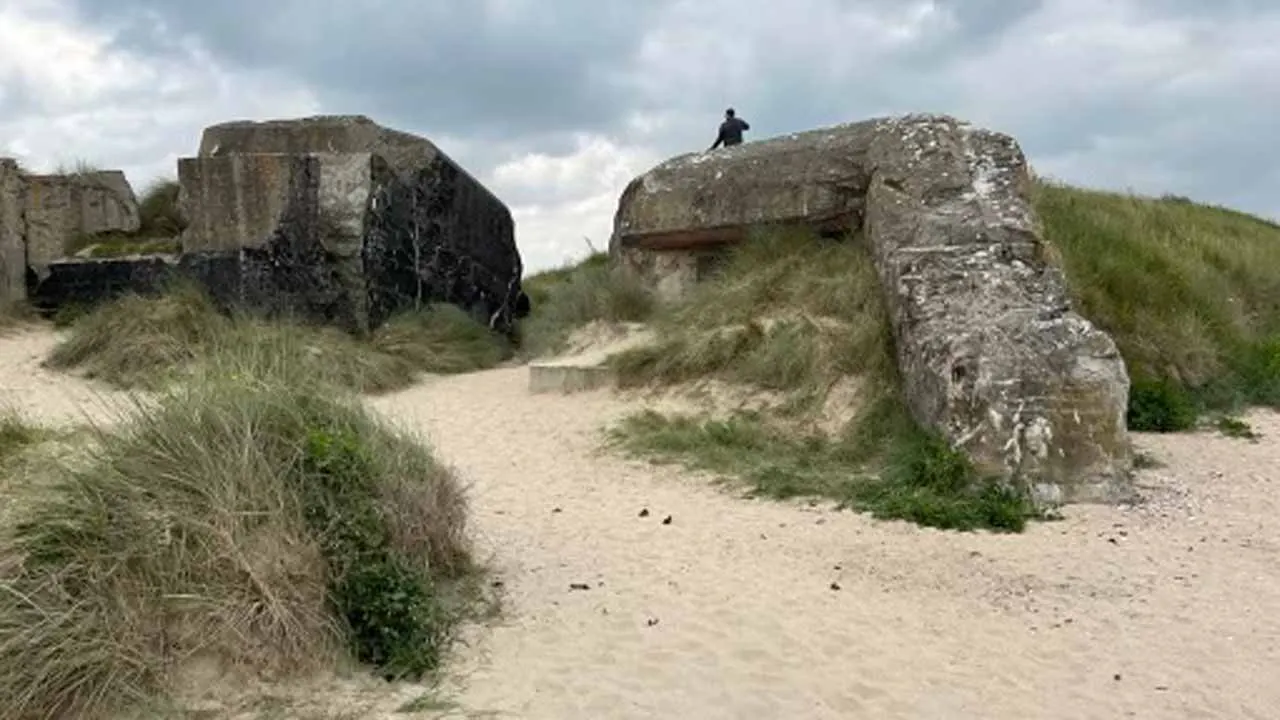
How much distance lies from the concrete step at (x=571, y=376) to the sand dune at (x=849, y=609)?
2334 mm

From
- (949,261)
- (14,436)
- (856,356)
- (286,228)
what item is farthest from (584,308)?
(14,436)

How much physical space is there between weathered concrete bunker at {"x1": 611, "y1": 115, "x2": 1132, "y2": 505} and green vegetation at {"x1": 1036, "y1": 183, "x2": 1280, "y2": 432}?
1760 millimetres

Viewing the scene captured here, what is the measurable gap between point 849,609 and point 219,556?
272 centimetres

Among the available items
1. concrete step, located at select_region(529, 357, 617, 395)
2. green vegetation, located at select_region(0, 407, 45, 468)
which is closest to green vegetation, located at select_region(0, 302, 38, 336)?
concrete step, located at select_region(529, 357, 617, 395)

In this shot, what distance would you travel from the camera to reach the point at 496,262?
14906 mm

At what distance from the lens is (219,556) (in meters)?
4.29

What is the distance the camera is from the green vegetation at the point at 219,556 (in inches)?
153

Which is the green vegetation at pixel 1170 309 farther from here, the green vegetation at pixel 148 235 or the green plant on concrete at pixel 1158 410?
the green vegetation at pixel 148 235

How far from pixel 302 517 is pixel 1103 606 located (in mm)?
3588

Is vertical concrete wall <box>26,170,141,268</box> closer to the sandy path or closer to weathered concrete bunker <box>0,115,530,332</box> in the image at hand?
weathered concrete bunker <box>0,115,530,332</box>

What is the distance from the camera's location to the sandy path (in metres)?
4.34

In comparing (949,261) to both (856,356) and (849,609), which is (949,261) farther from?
(849,609)

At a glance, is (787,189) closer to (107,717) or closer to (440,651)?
(440,651)

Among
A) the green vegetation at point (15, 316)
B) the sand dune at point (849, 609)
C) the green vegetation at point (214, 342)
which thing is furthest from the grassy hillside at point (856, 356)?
the green vegetation at point (15, 316)
